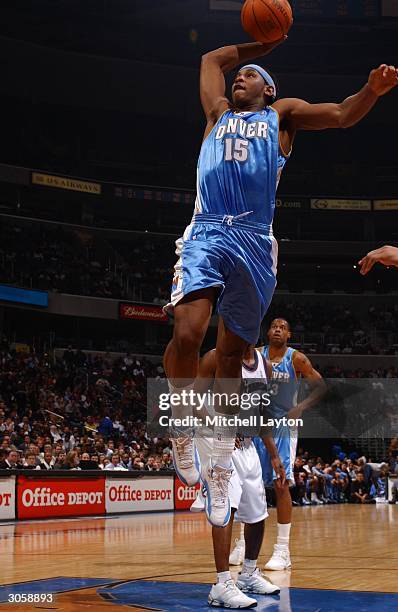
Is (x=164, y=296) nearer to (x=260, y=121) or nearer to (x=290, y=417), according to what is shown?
(x=290, y=417)

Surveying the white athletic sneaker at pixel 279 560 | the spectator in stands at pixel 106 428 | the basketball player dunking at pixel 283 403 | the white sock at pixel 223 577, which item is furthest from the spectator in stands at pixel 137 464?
the white sock at pixel 223 577

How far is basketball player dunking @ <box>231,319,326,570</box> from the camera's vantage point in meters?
8.00

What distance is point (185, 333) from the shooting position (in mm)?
4930

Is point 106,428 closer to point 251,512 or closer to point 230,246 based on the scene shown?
point 251,512

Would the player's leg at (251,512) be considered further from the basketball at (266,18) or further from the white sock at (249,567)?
the basketball at (266,18)

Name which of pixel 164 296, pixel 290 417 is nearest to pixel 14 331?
pixel 164 296

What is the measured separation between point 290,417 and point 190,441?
3.49m

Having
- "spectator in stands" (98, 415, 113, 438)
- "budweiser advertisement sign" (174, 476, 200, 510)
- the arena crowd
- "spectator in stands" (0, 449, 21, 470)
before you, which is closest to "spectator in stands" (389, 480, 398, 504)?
the arena crowd

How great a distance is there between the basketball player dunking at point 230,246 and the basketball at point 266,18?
1.43ft

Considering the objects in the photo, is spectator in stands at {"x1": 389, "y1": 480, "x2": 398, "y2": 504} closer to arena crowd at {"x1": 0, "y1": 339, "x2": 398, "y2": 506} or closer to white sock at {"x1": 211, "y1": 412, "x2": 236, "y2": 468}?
arena crowd at {"x1": 0, "y1": 339, "x2": 398, "y2": 506}

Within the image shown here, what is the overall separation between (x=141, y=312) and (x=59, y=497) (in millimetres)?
18571

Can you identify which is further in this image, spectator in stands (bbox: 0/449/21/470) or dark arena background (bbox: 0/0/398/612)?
dark arena background (bbox: 0/0/398/612)

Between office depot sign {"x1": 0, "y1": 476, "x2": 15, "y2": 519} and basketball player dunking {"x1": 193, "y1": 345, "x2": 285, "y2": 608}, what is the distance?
814 centimetres

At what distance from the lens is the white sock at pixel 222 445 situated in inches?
204
